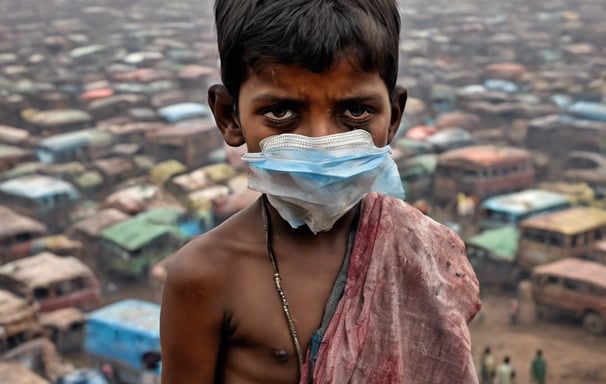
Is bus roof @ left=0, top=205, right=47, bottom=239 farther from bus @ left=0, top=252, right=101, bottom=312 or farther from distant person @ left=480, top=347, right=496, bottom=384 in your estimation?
distant person @ left=480, top=347, right=496, bottom=384

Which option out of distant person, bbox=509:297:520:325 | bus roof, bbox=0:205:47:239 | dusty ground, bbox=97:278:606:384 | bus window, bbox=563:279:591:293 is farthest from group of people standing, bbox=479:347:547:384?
bus roof, bbox=0:205:47:239


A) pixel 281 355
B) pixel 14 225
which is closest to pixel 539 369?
pixel 14 225

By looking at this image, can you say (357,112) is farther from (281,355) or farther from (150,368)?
(150,368)

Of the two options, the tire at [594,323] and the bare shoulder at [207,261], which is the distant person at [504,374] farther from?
the bare shoulder at [207,261]

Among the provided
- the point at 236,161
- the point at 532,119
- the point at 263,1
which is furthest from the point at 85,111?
the point at 263,1

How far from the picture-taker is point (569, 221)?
15.5 metres

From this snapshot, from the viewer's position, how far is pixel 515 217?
16688 mm

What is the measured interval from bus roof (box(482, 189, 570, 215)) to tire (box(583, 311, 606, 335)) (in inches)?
137

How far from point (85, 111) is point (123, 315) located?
1685cm

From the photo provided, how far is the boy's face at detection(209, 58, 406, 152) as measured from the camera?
138cm

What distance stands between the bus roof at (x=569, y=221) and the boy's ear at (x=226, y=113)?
1439 centimetres

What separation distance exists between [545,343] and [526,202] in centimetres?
436

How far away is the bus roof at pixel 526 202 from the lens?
16719 mm

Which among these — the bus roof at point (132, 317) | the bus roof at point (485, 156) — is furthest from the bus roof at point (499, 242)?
the bus roof at point (132, 317)
